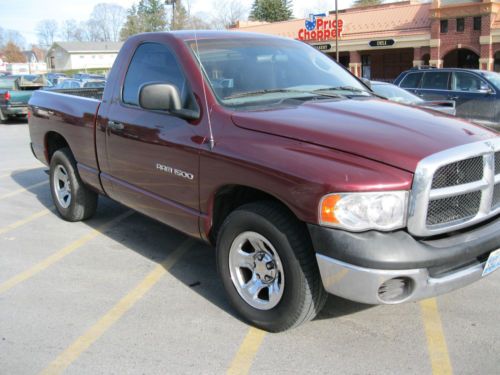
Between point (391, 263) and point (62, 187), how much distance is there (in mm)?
4506

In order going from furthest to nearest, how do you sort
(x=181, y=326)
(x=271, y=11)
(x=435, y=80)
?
(x=271, y=11), (x=435, y=80), (x=181, y=326)

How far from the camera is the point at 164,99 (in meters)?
3.78

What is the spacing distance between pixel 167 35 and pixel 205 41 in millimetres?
330

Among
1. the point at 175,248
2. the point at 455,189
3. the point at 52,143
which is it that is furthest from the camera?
the point at 52,143

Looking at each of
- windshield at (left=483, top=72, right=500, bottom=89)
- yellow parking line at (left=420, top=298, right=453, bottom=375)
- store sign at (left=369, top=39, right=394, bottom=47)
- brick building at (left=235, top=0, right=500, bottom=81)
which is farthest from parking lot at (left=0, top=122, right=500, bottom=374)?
store sign at (left=369, top=39, right=394, bottom=47)

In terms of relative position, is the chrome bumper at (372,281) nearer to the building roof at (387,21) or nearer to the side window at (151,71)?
the side window at (151,71)

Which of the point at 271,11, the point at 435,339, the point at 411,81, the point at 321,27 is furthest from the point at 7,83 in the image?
the point at 271,11

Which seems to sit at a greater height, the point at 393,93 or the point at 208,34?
the point at 208,34

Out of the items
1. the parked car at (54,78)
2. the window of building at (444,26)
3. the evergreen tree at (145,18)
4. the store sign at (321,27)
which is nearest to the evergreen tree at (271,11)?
the evergreen tree at (145,18)

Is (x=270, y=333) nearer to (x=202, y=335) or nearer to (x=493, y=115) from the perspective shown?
(x=202, y=335)

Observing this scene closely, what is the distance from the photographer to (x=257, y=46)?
443cm

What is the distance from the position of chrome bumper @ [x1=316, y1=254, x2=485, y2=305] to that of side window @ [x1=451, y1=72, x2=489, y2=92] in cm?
1073

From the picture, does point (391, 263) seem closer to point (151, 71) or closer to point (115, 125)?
point (151, 71)

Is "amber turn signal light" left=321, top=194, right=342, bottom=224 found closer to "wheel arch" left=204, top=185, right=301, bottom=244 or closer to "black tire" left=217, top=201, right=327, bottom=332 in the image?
"black tire" left=217, top=201, right=327, bottom=332
